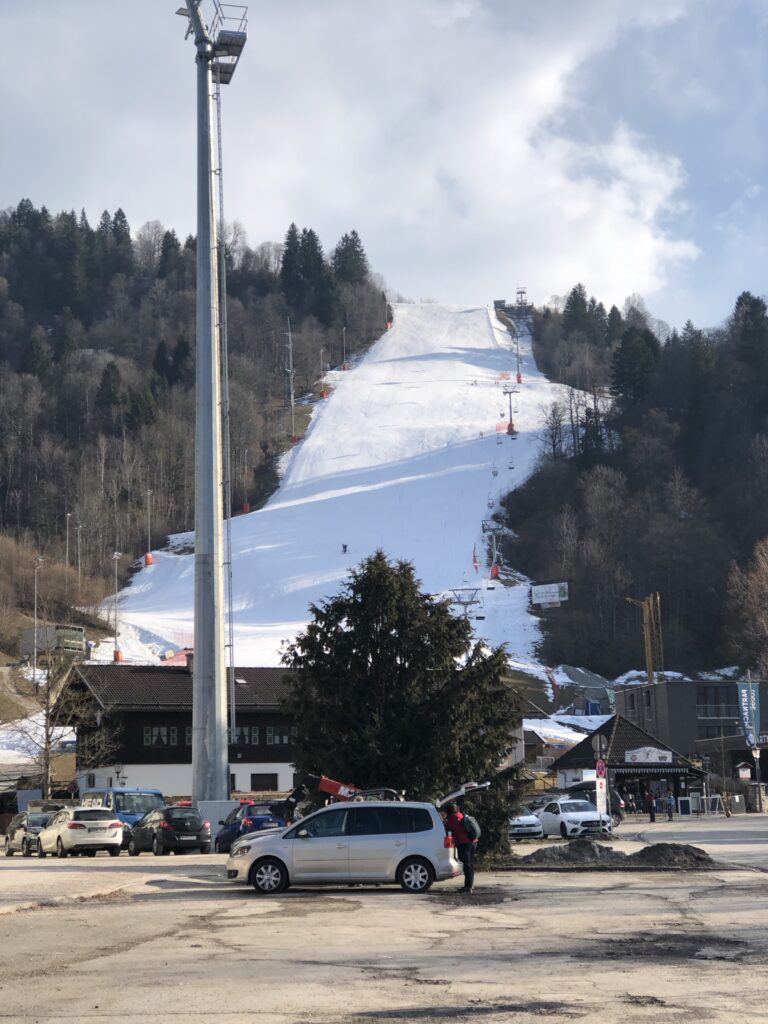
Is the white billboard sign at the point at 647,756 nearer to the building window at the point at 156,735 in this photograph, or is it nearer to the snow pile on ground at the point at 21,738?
the building window at the point at 156,735

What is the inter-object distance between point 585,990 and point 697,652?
116 metres

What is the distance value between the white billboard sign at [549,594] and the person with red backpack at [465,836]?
3659 inches

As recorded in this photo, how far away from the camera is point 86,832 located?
32844 mm

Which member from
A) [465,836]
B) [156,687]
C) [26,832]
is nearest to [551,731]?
[156,687]

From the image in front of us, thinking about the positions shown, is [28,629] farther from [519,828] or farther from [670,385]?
[670,385]

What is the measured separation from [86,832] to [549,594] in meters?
84.2

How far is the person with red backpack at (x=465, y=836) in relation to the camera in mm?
19984

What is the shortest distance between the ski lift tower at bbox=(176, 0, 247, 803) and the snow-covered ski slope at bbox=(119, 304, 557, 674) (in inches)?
1901

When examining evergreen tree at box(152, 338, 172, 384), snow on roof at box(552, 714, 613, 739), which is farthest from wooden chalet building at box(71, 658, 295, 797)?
evergreen tree at box(152, 338, 172, 384)

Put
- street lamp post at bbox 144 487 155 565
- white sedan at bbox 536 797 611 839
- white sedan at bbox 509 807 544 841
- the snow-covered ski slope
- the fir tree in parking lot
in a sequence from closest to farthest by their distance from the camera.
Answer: the fir tree in parking lot
white sedan at bbox 509 807 544 841
white sedan at bbox 536 797 611 839
the snow-covered ski slope
street lamp post at bbox 144 487 155 565

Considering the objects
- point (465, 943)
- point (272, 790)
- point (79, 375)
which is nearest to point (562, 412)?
point (79, 375)

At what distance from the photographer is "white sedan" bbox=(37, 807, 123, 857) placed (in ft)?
108

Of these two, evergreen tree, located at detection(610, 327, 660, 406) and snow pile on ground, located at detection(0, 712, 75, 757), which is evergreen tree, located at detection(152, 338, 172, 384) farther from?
snow pile on ground, located at detection(0, 712, 75, 757)

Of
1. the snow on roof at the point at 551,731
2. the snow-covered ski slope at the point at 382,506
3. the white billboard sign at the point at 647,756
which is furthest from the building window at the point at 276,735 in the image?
the white billboard sign at the point at 647,756
